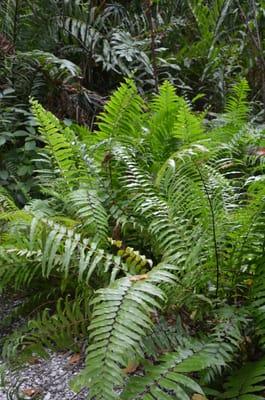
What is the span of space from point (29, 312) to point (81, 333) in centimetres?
47

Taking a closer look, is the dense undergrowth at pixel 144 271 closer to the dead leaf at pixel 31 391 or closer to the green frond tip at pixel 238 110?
the dead leaf at pixel 31 391

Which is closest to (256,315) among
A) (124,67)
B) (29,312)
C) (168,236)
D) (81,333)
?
(168,236)

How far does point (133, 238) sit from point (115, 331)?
3.16ft

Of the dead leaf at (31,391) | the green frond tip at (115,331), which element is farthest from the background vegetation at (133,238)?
the dead leaf at (31,391)

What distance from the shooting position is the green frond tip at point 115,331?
1361mm

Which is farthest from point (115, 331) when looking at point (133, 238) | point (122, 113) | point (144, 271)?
point (122, 113)

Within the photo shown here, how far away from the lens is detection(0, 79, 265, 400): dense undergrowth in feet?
4.92

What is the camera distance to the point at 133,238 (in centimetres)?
236

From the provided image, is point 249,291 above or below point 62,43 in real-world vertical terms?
below

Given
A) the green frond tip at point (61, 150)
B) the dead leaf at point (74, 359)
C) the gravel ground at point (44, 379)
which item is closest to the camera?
the gravel ground at point (44, 379)

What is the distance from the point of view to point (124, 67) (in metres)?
4.43

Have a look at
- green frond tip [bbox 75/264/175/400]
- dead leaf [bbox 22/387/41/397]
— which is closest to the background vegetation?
green frond tip [bbox 75/264/175/400]

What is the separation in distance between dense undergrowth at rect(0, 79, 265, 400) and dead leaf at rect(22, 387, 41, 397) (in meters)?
0.13

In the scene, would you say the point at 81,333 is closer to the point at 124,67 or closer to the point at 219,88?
the point at 124,67
